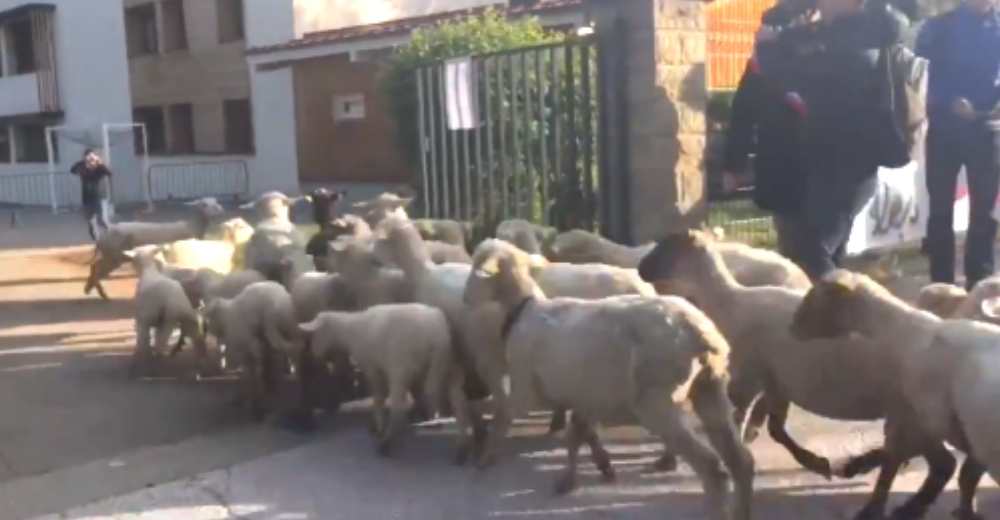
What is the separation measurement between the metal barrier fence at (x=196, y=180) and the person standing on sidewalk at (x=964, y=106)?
25.2m

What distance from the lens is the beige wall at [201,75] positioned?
3275 centimetres

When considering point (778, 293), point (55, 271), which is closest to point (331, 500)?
point (778, 293)

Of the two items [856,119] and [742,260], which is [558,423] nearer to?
[742,260]

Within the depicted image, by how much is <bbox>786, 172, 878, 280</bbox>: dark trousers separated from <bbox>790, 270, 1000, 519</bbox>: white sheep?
1.69 meters

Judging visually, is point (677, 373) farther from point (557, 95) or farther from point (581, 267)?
point (557, 95)

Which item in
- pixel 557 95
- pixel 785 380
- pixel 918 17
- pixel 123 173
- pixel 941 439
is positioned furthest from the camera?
pixel 123 173

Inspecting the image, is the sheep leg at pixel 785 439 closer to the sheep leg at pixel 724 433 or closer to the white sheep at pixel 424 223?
the sheep leg at pixel 724 433

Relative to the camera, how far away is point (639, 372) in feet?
17.0

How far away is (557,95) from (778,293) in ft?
14.2

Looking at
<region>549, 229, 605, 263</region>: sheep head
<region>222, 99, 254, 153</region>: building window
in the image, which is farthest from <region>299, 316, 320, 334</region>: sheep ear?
<region>222, 99, 254, 153</region>: building window

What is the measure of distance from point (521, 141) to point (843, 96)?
3.79 metres

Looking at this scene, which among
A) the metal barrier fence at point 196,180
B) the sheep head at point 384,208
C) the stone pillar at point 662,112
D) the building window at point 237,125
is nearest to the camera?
the stone pillar at point 662,112

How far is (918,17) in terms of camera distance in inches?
458

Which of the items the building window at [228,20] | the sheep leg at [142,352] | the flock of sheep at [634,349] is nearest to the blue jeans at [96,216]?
the sheep leg at [142,352]
